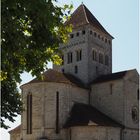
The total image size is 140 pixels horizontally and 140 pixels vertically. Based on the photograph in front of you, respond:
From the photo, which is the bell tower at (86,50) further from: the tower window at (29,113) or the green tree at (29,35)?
the green tree at (29,35)

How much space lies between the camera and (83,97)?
42.2 m

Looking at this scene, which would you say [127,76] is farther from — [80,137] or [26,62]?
[26,62]

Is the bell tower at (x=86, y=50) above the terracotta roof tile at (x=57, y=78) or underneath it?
above

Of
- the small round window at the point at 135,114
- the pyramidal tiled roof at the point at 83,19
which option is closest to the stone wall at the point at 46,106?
the small round window at the point at 135,114

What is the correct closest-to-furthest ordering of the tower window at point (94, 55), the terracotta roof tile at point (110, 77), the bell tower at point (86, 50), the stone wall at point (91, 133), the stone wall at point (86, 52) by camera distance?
the stone wall at point (91, 133)
the terracotta roof tile at point (110, 77)
the stone wall at point (86, 52)
the bell tower at point (86, 50)
the tower window at point (94, 55)

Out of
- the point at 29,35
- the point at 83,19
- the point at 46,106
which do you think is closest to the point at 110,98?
the point at 46,106

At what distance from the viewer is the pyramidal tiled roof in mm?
45375

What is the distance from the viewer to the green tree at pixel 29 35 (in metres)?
10.8

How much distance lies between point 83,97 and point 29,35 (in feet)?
99.0

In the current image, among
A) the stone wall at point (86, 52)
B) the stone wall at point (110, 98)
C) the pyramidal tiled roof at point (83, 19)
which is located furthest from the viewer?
the pyramidal tiled roof at point (83, 19)

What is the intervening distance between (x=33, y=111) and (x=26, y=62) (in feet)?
87.5

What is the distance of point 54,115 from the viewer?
1517 inches

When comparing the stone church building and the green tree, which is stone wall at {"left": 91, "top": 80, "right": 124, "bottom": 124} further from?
the green tree

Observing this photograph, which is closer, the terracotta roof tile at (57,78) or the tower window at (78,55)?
the terracotta roof tile at (57,78)
